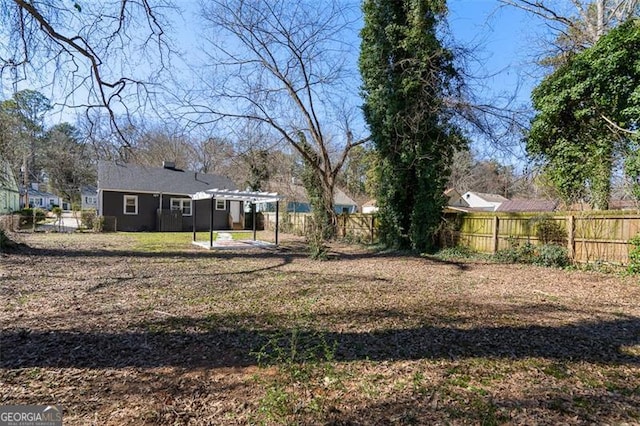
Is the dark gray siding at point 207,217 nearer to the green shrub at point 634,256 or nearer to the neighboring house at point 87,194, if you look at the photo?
the neighboring house at point 87,194

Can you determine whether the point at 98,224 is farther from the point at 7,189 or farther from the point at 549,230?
the point at 549,230

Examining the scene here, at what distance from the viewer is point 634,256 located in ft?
25.2

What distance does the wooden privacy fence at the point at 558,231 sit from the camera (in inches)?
323

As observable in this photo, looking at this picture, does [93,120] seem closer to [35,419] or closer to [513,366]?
[35,419]

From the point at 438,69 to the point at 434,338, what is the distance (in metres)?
10.3

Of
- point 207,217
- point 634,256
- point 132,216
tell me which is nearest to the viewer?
point 634,256

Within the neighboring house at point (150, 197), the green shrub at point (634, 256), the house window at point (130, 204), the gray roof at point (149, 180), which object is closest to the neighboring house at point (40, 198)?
the gray roof at point (149, 180)

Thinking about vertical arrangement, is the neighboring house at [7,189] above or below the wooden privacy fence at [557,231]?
above

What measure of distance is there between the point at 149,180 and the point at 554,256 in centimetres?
2055

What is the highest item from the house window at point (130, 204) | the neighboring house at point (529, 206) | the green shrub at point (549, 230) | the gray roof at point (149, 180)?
the gray roof at point (149, 180)

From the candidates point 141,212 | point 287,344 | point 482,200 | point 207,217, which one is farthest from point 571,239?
point 482,200

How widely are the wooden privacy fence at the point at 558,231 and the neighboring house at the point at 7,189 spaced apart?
45.3 feet

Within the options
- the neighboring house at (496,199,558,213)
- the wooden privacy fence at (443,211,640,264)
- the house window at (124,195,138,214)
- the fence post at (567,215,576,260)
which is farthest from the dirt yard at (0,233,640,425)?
the neighboring house at (496,199,558,213)

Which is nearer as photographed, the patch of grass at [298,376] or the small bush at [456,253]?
Result: the patch of grass at [298,376]
